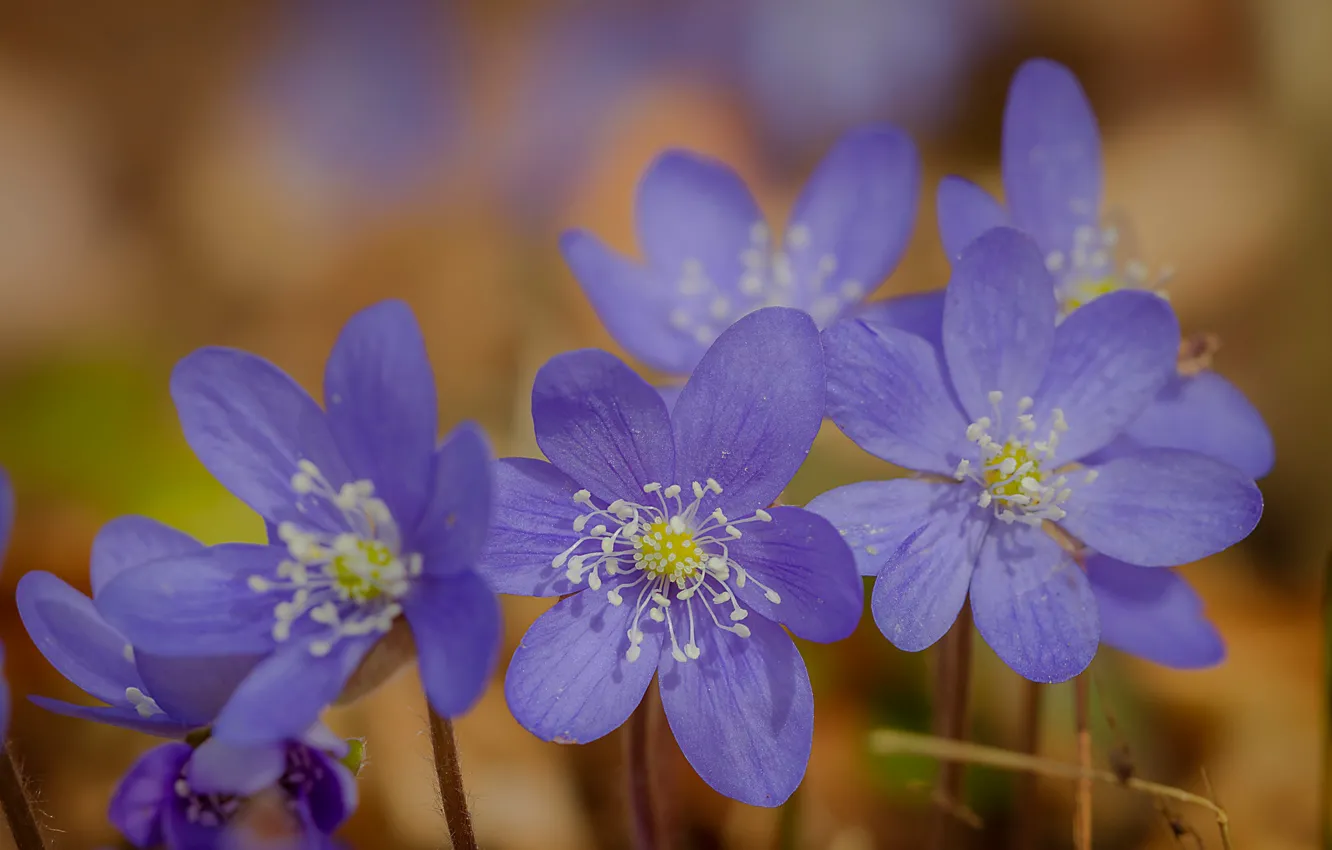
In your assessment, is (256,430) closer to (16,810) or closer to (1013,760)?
(16,810)

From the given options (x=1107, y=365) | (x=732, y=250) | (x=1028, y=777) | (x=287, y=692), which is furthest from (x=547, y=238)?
(x=287, y=692)

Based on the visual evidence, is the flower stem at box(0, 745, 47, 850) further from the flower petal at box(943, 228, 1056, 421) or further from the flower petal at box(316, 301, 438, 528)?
the flower petal at box(943, 228, 1056, 421)

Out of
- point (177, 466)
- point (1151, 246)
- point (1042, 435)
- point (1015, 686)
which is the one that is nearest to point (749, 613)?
point (1042, 435)

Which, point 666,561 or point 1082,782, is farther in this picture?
point 1082,782

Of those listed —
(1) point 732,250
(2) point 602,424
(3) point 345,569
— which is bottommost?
(3) point 345,569

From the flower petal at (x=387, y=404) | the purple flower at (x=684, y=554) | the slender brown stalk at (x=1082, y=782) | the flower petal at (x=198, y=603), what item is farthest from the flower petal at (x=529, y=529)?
the slender brown stalk at (x=1082, y=782)

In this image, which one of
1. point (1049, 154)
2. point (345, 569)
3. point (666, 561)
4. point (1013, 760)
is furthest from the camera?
point (1049, 154)

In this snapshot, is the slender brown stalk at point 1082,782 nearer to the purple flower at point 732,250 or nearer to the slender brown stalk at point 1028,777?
the slender brown stalk at point 1028,777

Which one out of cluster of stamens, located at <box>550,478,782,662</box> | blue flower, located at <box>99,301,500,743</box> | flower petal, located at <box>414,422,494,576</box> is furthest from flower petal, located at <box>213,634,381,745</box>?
cluster of stamens, located at <box>550,478,782,662</box>
